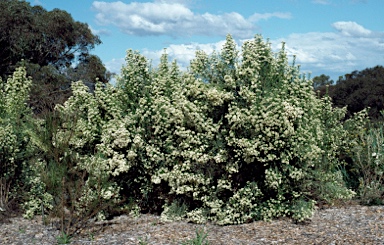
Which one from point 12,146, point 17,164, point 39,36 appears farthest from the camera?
point 39,36

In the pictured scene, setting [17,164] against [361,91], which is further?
[361,91]

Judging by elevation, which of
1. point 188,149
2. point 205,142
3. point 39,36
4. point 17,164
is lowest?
point 17,164

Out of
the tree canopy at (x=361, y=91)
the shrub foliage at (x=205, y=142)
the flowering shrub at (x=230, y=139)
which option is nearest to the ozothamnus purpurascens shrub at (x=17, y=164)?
the shrub foliage at (x=205, y=142)

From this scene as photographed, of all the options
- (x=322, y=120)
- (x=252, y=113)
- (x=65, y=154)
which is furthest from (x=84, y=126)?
(x=322, y=120)

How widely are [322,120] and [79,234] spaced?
4826 mm

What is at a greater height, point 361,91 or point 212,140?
point 361,91

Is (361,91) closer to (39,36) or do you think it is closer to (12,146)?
(39,36)

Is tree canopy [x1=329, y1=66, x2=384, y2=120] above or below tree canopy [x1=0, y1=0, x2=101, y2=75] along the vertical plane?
below

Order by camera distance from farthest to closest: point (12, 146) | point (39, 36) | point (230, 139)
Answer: point (39, 36)
point (12, 146)
point (230, 139)

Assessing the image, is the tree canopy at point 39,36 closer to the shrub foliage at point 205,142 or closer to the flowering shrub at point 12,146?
the flowering shrub at point 12,146

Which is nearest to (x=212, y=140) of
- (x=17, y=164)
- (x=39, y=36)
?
(x=17, y=164)

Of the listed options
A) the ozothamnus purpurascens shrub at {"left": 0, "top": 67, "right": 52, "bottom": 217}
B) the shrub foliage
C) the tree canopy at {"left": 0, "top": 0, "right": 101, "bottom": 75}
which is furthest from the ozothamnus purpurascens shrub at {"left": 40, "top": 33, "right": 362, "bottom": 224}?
the tree canopy at {"left": 0, "top": 0, "right": 101, "bottom": 75}

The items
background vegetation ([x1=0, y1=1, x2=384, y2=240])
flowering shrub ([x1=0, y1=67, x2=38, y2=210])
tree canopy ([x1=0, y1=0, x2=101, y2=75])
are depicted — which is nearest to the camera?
background vegetation ([x1=0, y1=1, x2=384, y2=240])

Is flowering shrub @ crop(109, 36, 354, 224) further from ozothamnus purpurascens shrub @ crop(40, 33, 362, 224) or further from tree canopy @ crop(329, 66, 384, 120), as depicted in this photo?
tree canopy @ crop(329, 66, 384, 120)
